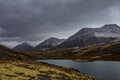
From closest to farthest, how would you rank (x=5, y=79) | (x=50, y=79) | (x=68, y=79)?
(x=5, y=79), (x=50, y=79), (x=68, y=79)

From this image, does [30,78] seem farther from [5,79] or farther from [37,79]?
[5,79]

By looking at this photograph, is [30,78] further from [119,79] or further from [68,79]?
[119,79]

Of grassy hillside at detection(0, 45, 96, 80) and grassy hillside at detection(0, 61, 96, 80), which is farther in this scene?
grassy hillside at detection(0, 45, 96, 80)

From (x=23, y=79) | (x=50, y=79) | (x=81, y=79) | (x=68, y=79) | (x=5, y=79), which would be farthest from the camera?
(x=81, y=79)

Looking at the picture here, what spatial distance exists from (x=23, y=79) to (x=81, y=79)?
1698cm

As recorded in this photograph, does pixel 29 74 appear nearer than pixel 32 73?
Yes

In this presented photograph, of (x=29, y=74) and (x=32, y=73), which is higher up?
(x=32, y=73)

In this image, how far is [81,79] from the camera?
186 feet

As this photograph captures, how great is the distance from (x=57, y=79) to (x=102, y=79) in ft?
89.0

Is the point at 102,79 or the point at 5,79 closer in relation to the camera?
the point at 5,79

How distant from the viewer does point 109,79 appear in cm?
7319

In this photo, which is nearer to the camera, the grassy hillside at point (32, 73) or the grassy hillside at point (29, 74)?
the grassy hillside at point (29, 74)

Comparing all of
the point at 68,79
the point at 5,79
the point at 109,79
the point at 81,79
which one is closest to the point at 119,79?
the point at 109,79

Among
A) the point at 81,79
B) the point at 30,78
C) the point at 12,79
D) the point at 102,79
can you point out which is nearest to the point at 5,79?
the point at 12,79
